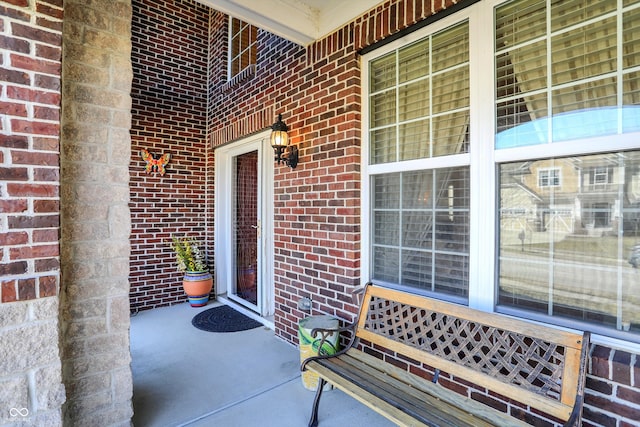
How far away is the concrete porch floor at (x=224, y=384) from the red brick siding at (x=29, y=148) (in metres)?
1.23

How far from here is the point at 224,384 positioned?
2.54 meters

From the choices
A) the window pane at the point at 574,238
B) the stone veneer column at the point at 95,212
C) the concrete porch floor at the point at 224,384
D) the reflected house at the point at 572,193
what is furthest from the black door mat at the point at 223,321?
the reflected house at the point at 572,193

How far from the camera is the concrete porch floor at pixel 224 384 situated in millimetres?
2139

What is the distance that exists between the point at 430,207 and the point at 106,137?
2089mm

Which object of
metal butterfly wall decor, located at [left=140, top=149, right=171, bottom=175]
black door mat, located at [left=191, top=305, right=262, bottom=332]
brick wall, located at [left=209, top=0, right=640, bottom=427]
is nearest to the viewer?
brick wall, located at [left=209, top=0, right=640, bottom=427]


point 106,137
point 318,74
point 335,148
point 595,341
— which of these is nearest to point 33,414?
point 106,137

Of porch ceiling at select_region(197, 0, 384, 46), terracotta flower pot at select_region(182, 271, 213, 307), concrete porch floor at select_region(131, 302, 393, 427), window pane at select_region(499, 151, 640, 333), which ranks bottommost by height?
concrete porch floor at select_region(131, 302, 393, 427)

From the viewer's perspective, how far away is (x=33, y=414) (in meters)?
1.54

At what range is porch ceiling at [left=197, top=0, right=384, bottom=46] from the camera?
7.98ft

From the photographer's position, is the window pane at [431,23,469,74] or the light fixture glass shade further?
the light fixture glass shade

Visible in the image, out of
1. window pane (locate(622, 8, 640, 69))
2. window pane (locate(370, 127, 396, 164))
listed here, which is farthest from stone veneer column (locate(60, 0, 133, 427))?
window pane (locate(622, 8, 640, 69))

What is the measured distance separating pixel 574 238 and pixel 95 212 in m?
2.61
